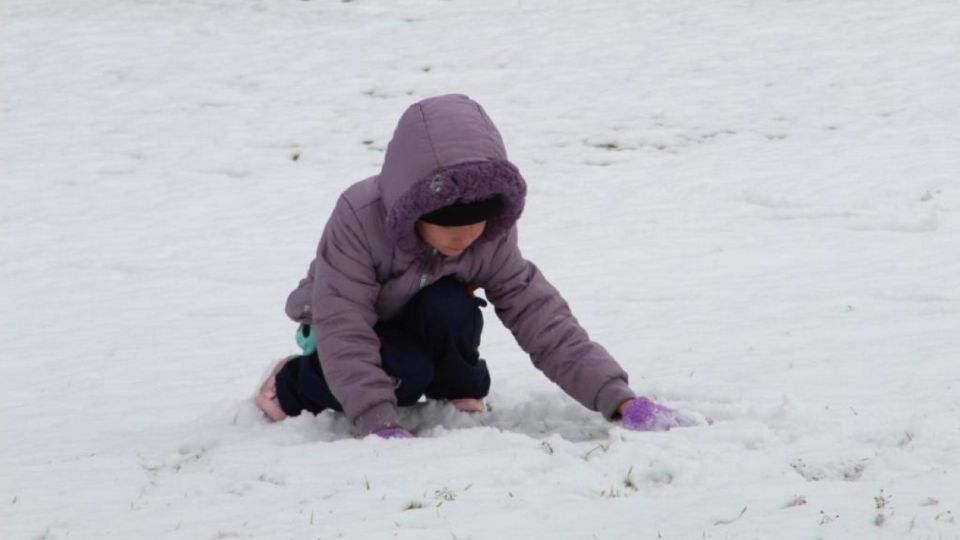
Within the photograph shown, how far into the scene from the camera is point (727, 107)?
10.4m

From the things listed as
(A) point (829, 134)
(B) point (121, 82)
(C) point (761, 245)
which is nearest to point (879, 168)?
(A) point (829, 134)

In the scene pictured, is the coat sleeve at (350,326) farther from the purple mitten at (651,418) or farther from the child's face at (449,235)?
the purple mitten at (651,418)

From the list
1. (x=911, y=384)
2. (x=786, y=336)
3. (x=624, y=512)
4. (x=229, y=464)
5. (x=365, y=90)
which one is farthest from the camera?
(x=365, y=90)

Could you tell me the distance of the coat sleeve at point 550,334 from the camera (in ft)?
13.3

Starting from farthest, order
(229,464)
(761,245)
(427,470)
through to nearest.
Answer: (761,245) < (229,464) < (427,470)

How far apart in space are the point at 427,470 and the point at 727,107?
293 inches

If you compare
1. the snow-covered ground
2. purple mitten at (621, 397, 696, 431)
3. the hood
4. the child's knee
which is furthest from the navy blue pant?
purple mitten at (621, 397, 696, 431)

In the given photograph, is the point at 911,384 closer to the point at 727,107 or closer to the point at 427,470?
the point at 427,470

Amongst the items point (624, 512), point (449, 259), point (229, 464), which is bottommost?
point (229, 464)

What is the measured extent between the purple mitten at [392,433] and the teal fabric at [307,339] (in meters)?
0.47

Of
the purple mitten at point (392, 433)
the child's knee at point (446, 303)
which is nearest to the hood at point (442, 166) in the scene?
the child's knee at point (446, 303)

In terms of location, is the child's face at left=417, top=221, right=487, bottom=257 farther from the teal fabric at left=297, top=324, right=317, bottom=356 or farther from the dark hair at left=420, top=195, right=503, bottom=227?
the teal fabric at left=297, top=324, right=317, bottom=356

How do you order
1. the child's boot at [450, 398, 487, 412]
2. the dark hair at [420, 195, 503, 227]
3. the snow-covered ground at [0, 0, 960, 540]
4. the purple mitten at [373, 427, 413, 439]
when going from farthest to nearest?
the child's boot at [450, 398, 487, 412], the purple mitten at [373, 427, 413, 439], the dark hair at [420, 195, 503, 227], the snow-covered ground at [0, 0, 960, 540]

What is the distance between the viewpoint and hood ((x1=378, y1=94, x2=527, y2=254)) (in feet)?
11.7
